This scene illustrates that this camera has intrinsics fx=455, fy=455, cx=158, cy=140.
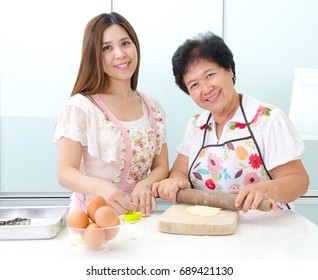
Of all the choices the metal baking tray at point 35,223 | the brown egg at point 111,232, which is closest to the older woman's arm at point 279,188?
the brown egg at point 111,232

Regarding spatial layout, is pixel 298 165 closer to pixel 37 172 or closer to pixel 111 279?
pixel 111 279

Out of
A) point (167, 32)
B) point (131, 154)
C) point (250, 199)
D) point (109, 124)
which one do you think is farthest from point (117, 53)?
point (167, 32)

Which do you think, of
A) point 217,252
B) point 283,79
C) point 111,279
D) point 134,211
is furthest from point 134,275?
point 283,79

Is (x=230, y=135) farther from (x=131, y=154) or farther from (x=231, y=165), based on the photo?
(x=131, y=154)

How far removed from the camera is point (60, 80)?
281 centimetres

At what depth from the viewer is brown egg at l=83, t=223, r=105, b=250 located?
3.58 feet

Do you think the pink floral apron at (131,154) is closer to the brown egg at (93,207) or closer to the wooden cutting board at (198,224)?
the wooden cutting board at (198,224)

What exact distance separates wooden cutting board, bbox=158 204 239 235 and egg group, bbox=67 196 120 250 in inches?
8.5

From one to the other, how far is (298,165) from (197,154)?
0.39 meters

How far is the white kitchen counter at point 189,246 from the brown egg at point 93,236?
35mm

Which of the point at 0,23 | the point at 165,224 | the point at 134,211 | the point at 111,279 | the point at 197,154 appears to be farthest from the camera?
the point at 0,23

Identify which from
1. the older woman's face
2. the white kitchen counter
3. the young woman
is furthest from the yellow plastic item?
the older woman's face

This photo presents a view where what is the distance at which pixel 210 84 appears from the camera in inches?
68.2

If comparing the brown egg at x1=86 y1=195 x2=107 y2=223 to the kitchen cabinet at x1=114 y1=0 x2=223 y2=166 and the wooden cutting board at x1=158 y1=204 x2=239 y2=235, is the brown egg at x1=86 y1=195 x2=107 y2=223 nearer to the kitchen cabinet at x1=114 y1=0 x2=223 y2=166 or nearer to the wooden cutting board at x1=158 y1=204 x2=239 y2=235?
the wooden cutting board at x1=158 y1=204 x2=239 y2=235
